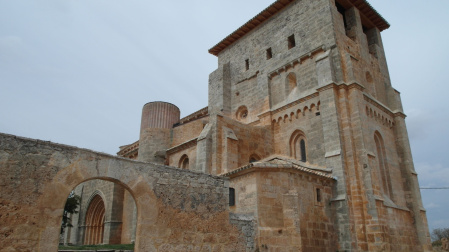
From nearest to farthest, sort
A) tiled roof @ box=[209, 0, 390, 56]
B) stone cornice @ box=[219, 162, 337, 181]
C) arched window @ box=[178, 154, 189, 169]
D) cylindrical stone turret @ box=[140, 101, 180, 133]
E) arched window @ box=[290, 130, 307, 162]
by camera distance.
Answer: stone cornice @ box=[219, 162, 337, 181] → arched window @ box=[290, 130, 307, 162] → arched window @ box=[178, 154, 189, 169] → tiled roof @ box=[209, 0, 390, 56] → cylindrical stone turret @ box=[140, 101, 180, 133]

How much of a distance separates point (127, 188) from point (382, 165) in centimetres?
1416

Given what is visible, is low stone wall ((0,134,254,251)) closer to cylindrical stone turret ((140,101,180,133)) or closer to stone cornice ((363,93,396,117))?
stone cornice ((363,93,396,117))

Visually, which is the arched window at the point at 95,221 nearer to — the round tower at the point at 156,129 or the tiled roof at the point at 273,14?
the round tower at the point at 156,129

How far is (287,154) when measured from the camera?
17500mm

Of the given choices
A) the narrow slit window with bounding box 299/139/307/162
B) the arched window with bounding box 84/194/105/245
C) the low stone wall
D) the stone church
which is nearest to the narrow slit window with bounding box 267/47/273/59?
the stone church

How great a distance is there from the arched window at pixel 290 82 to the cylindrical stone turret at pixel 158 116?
747 cm

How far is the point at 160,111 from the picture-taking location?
20.8 m

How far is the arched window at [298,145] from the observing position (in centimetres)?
1720

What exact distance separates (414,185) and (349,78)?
6843mm

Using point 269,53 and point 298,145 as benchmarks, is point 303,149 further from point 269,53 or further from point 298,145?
point 269,53

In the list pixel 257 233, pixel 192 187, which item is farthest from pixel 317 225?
pixel 192 187

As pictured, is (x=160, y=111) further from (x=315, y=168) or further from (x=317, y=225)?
(x=317, y=225)

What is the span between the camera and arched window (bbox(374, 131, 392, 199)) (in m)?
16.3

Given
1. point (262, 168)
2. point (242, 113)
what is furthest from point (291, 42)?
point (262, 168)
